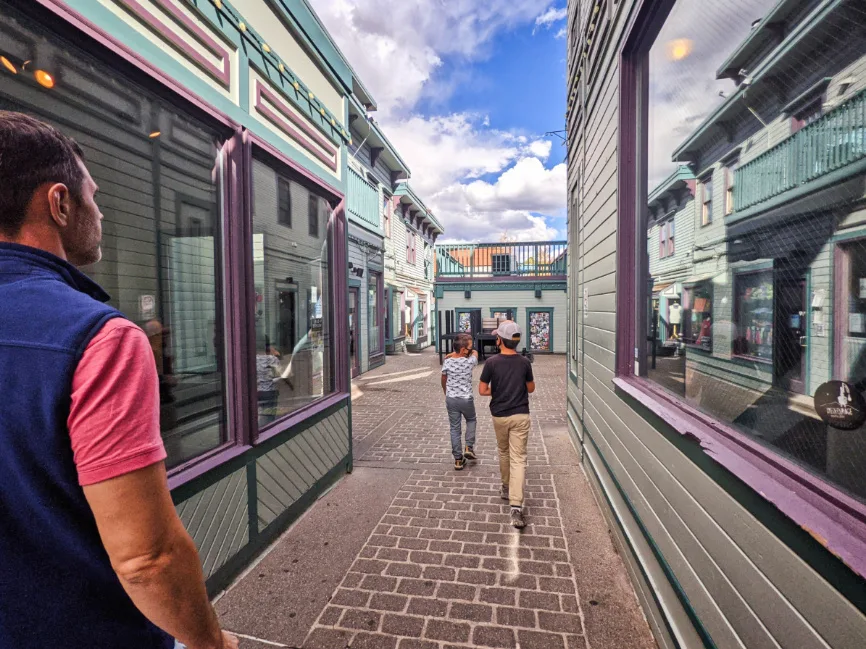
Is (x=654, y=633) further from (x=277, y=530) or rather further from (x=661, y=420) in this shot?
(x=277, y=530)

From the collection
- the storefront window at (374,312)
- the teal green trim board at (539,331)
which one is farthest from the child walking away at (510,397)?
the teal green trim board at (539,331)

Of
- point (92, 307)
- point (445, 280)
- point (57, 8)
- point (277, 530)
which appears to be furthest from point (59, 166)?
point (445, 280)

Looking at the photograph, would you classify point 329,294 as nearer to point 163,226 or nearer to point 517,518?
point 163,226

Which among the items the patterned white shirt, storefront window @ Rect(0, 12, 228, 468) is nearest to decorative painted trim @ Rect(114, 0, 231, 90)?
storefront window @ Rect(0, 12, 228, 468)

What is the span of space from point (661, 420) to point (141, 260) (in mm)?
3687

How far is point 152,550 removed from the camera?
39.9 inches

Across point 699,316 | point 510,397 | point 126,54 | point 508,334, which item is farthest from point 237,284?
point 699,316

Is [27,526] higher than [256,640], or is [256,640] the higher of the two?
[27,526]

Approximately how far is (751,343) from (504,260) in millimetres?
17952

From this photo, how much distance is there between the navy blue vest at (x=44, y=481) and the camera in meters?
0.97

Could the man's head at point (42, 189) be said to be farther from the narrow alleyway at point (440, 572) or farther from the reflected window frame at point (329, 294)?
the narrow alleyway at point (440, 572)

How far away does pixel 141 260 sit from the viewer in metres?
3.14

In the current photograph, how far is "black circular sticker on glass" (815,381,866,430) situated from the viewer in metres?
1.46

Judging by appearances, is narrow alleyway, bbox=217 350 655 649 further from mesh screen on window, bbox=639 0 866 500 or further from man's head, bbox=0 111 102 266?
man's head, bbox=0 111 102 266
